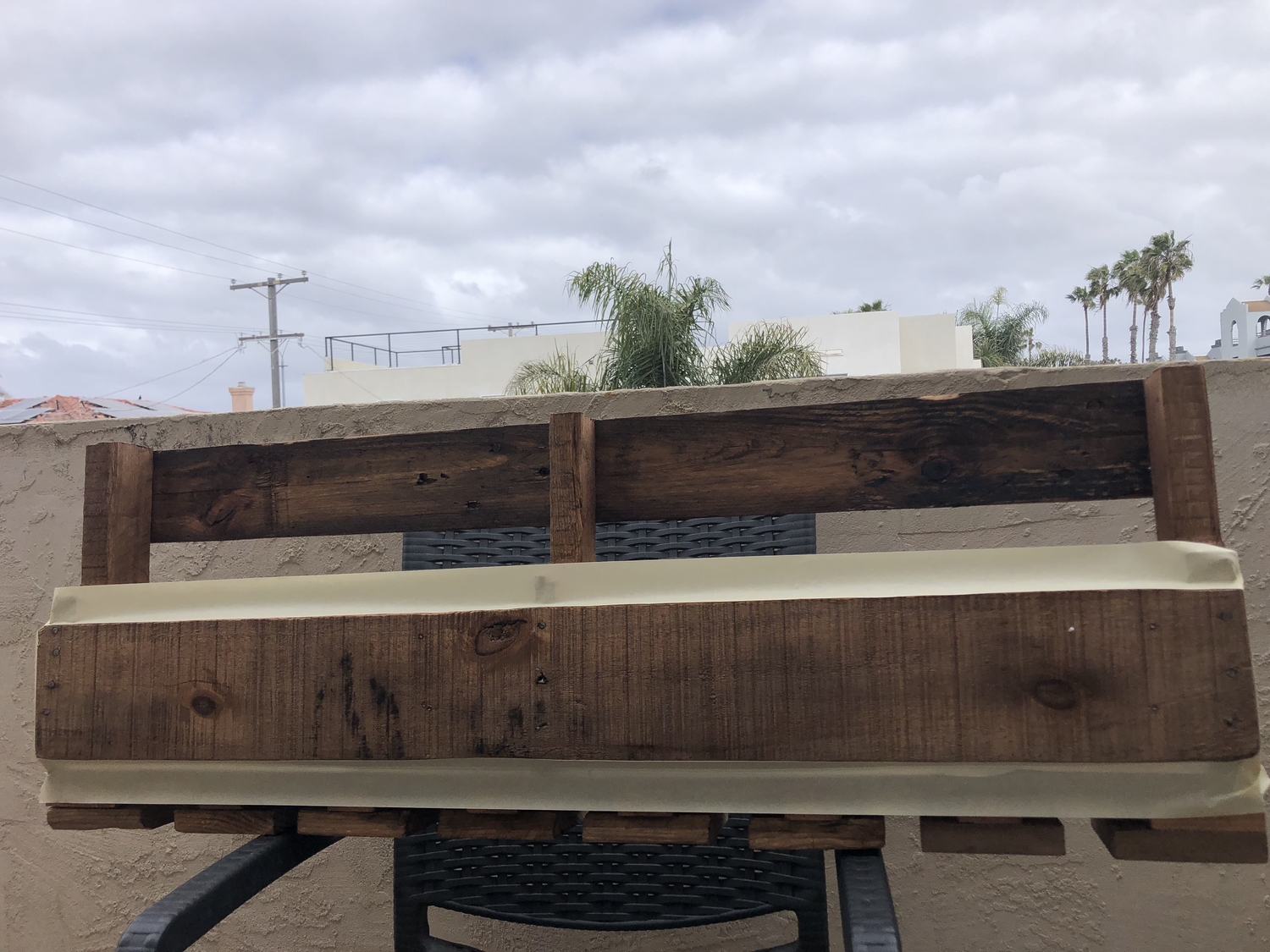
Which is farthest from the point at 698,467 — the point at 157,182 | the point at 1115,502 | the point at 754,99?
the point at 157,182

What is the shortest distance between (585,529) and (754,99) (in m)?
62.6

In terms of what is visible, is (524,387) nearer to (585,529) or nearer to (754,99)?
(585,529)

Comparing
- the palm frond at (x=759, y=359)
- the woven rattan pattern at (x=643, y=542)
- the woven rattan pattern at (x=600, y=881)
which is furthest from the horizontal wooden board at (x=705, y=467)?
the palm frond at (x=759, y=359)

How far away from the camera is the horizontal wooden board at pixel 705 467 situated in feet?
2.30

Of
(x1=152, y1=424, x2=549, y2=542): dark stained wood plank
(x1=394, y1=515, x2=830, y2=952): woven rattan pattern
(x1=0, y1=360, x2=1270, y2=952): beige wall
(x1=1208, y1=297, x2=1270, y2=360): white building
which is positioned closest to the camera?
(x1=152, y1=424, x2=549, y2=542): dark stained wood plank

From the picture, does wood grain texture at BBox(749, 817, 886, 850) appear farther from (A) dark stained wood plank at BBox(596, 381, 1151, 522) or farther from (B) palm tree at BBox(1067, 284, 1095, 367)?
(B) palm tree at BBox(1067, 284, 1095, 367)

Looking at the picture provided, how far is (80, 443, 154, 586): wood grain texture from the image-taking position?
0.84 m

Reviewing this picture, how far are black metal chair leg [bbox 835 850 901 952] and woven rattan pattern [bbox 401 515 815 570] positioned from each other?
1.53 feet

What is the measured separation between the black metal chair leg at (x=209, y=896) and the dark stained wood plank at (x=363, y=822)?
106mm

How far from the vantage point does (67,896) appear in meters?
1.64

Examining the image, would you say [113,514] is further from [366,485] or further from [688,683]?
[688,683]

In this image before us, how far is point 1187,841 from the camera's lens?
609 mm

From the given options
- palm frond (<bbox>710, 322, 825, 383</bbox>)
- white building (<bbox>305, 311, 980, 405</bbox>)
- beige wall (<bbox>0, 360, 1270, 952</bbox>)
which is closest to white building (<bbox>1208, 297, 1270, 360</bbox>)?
white building (<bbox>305, 311, 980, 405</bbox>)

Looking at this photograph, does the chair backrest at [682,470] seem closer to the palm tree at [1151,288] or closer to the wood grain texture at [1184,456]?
the wood grain texture at [1184,456]
